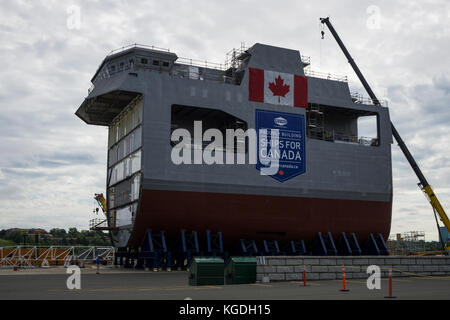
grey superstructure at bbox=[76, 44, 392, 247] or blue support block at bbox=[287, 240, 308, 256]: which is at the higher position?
grey superstructure at bbox=[76, 44, 392, 247]

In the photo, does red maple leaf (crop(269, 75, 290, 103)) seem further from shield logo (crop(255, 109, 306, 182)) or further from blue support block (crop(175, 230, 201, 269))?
blue support block (crop(175, 230, 201, 269))

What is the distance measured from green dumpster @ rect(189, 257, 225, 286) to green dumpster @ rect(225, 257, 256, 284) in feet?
3.57

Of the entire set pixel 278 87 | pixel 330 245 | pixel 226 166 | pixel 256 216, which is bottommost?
pixel 330 245

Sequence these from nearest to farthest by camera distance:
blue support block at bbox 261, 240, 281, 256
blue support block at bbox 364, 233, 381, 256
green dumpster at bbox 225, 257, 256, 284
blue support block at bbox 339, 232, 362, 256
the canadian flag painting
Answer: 1. green dumpster at bbox 225, 257, 256, 284
2. blue support block at bbox 261, 240, 281, 256
3. the canadian flag painting
4. blue support block at bbox 339, 232, 362, 256
5. blue support block at bbox 364, 233, 381, 256

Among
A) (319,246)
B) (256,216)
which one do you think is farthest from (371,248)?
(256,216)

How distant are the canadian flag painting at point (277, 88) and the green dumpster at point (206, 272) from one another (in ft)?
74.2

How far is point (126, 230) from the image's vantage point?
147ft

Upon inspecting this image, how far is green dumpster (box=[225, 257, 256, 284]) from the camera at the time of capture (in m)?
26.4

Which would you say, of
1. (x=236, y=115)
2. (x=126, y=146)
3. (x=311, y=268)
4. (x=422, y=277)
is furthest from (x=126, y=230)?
(x=422, y=277)

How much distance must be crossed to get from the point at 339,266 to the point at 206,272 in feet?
29.6

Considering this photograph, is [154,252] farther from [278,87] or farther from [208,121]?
[278,87]

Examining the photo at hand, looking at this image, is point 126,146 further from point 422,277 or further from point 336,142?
point 422,277

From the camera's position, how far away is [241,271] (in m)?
26.5

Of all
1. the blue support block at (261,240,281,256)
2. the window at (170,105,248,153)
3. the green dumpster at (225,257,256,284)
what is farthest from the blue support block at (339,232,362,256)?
the green dumpster at (225,257,256,284)
